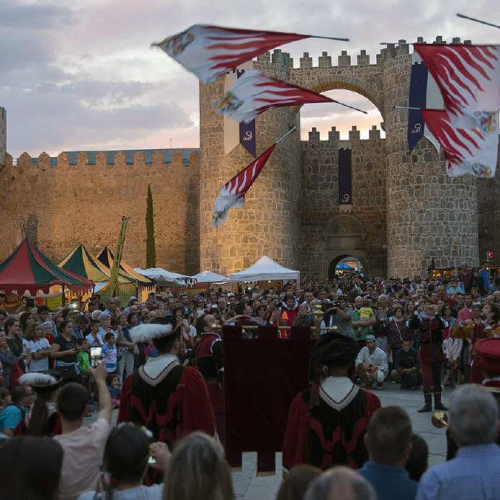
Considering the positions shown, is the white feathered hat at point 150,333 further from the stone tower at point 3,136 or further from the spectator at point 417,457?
the stone tower at point 3,136

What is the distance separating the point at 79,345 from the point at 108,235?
23.6 meters

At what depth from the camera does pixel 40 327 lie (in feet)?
34.4

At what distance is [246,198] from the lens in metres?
29.0

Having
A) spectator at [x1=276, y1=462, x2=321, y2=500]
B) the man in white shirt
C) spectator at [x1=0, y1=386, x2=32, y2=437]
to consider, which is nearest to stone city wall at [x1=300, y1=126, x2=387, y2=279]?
the man in white shirt

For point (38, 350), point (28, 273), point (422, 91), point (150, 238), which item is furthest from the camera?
point (150, 238)

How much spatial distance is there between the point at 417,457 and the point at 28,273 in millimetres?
13917

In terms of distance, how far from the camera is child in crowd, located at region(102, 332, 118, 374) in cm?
1152

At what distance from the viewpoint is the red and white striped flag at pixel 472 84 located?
744 centimetres

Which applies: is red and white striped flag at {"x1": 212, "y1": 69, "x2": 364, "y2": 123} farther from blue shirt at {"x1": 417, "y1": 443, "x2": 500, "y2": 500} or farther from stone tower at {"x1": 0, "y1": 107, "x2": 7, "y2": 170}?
stone tower at {"x1": 0, "y1": 107, "x2": 7, "y2": 170}

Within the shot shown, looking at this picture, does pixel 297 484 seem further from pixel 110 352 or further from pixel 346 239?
pixel 346 239

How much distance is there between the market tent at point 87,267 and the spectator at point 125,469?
1823 cm

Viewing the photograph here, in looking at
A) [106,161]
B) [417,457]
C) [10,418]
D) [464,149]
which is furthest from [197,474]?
[106,161]

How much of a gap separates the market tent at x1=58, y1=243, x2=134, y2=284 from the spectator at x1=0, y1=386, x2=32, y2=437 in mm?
14210

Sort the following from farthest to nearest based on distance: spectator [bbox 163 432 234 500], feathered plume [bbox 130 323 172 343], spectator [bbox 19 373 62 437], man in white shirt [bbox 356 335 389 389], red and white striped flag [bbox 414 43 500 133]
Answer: man in white shirt [bbox 356 335 389 389], red and white striped flag [bbox 414 43 500 133], feathered plume [bbox 130 323 172 343], spectator [bbox 19 373 62 437], spectator [bbox 163 432 234 500]
